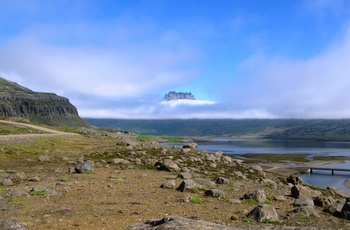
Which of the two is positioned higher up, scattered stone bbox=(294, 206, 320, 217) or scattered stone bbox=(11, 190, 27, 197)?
scattered stone bbox=(11, 190, 27, 197)

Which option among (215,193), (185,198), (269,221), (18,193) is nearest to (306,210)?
(269,221)

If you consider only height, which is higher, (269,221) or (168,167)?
(168,167)

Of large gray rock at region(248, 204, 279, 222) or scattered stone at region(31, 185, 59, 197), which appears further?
scattered stone at region(31, 185, 59, 197)

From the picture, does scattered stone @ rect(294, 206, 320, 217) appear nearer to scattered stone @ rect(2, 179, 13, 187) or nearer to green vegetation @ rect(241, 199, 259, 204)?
green vegetation @ rect(241, 199, 259, 204)

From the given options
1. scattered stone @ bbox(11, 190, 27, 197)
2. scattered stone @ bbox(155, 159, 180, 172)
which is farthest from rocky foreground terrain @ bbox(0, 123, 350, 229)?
scattered stone @ bbox(155, 159, 180, 172)

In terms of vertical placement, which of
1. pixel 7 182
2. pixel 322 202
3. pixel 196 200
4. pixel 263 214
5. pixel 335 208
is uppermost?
pixel 7 182

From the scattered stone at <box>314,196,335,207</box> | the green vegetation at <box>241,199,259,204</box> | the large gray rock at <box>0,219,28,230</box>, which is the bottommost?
the scattered stone at <box>314,196,335,207</box>

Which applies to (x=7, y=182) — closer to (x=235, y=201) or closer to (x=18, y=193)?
(x=18, y=193)

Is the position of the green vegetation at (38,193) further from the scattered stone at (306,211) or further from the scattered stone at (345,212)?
the scattered stone at (345,212)

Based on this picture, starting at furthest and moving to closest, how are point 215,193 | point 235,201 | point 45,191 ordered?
point 215,193
point 235,201
point 45,191

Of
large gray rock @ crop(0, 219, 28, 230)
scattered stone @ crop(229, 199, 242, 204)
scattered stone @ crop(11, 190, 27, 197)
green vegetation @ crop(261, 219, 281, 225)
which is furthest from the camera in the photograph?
scattered stone @ crop(229, 199, 242, 204)

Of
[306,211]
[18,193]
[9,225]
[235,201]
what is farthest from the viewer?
[235,201]

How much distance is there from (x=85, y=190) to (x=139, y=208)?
6140 millimetres

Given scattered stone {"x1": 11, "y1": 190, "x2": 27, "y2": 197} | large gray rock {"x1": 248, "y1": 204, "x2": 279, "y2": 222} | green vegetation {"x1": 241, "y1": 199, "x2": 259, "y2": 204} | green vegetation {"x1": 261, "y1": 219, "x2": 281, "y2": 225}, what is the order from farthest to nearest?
green vegetation {"x1": 241, "y1": 199, "x2": 259, "y2": 204} → scattered stone {"x1": 11, "y1": 190, "x2": 27, "y2": 197} → large gray rock {"x1": 248, "y1": 204, "x2": 279, "y2": 222} → green vegetation {"x1": 261, "y1": 219, "x2": 281, "y2": 225}
